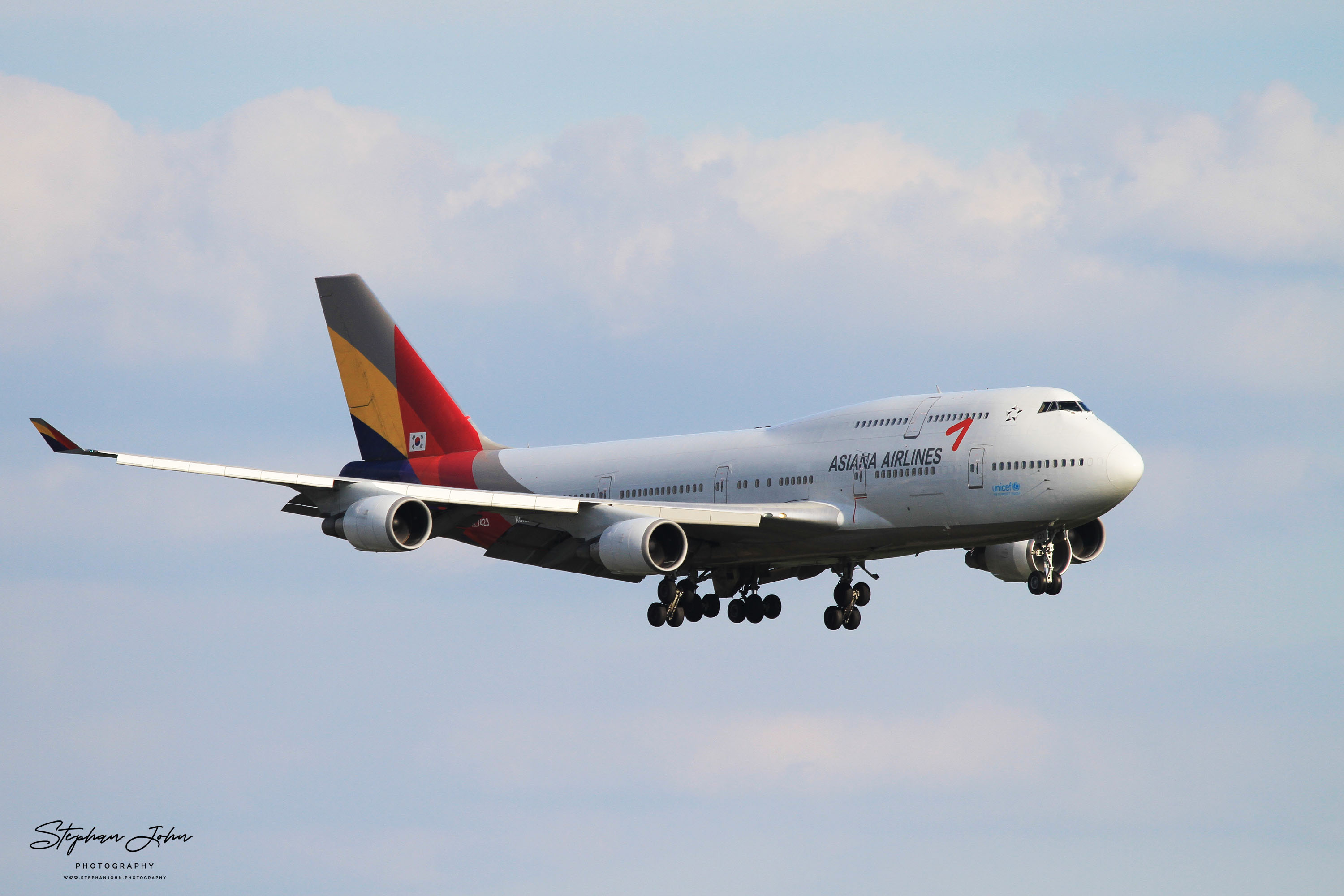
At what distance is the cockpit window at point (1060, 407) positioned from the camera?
151 feet

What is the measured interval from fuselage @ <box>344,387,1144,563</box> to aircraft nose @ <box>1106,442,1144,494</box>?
33 mm

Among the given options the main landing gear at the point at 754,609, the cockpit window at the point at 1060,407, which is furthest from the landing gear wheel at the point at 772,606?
the cockpit window at the point at 1060,407

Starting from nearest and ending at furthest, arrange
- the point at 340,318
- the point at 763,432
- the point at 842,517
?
the point at 842,517 → the point at 763,432 → the point at 340,318

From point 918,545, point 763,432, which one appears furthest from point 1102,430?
point 763,432

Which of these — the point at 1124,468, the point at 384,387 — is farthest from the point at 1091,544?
the point at 384,387

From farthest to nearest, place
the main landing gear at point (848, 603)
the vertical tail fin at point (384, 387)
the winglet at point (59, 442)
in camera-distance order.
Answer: the vertical tail fin at point (384, 387) → the main landing gear at point (848, 603) → the winglet at point (59, 442)

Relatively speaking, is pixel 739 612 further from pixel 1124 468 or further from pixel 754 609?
pixel 1124 468

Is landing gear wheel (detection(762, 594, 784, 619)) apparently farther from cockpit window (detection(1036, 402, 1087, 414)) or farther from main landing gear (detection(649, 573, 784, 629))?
cockpit window (detection(1036, 402, 1087, 414))

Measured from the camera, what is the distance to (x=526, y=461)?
5841cm

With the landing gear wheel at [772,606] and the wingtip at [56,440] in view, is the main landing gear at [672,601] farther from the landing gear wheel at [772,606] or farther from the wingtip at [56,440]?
the wingtip at [56,440]

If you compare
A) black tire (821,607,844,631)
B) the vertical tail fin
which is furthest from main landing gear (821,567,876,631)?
the vertical tail fin

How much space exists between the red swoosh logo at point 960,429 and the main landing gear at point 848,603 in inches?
306

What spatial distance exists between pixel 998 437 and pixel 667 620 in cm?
1170

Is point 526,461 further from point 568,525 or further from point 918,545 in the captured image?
point 918,545
